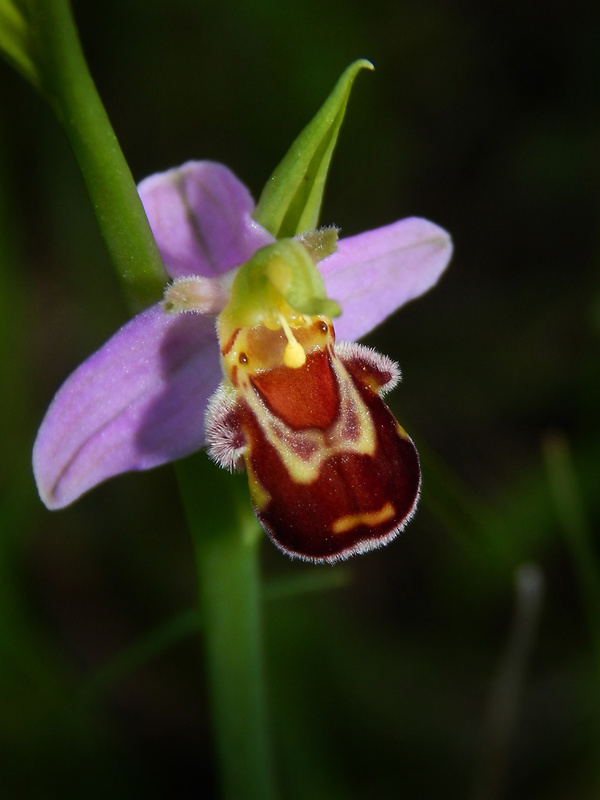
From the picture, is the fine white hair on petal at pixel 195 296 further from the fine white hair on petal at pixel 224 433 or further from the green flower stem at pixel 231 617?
the green flower stem at pixel 231 617

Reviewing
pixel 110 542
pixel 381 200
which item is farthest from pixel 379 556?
pixel 381 200

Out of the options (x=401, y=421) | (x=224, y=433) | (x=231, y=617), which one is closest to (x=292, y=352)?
(x=224, y=433)

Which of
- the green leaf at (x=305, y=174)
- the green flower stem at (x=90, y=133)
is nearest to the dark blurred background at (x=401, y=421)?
the green leaf at (x=305, y=174)

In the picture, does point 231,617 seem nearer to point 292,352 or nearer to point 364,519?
point 364,519

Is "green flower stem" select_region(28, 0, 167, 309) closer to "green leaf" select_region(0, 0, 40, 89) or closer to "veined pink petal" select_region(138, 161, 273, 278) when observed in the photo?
"green leaf" select_region(0, 0, 40, 89)

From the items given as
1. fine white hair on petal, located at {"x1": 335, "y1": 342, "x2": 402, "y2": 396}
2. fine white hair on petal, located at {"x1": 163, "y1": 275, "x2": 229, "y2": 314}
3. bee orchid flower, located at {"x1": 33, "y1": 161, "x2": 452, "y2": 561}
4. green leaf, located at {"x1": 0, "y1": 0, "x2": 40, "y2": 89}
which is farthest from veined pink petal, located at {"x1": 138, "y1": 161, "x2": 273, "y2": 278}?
green leaf, located at {"x1": 0, "y1": 0, "x2": 40, "y2": 89}

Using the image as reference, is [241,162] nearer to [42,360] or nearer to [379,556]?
[42,360]

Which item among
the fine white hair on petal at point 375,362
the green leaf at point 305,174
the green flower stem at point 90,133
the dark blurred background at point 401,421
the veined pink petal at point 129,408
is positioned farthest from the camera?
the dark blurred background at point 401,421
